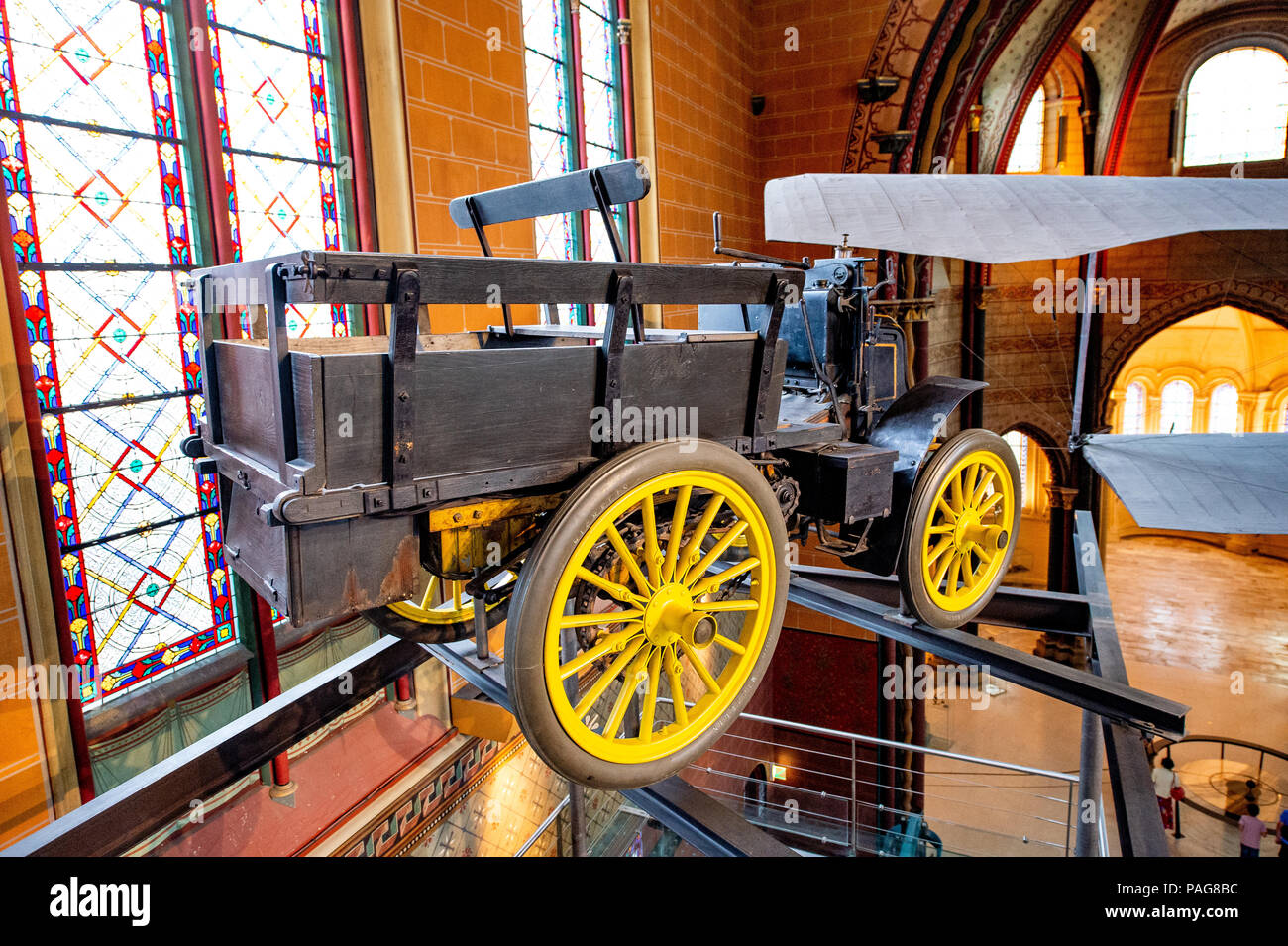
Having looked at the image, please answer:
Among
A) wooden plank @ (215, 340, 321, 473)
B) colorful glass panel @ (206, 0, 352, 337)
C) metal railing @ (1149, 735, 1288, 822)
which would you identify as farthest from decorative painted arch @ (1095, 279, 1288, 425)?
wooden plank @ (215, 340, 321, 473)

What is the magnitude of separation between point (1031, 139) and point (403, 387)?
1272 centimetres

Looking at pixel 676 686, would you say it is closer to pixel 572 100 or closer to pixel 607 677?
pixel 607 677

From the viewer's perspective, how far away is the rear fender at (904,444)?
8.43 feet

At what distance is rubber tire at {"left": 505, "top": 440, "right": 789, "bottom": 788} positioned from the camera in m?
1.56

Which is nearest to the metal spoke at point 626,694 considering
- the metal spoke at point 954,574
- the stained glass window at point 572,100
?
the metal spoke at point 954,574

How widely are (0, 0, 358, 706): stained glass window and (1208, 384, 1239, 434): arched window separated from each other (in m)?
15.5

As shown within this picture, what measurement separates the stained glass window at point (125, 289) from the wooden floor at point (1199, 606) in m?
9.67

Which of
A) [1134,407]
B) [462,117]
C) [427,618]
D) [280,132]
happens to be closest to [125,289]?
[280,132]

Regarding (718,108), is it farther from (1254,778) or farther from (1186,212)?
(1254,778)

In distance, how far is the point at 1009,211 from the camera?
8.26 feet

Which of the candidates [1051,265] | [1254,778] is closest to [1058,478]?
[1051,265]

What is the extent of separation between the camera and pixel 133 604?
2.96 meters

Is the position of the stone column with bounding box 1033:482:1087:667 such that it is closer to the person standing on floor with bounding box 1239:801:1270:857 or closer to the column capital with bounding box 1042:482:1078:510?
the column capital with bounding box 1042:482:1078:510

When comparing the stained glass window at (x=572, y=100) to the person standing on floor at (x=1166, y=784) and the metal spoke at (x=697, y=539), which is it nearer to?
the metal spoke at (x=697, y=539)
